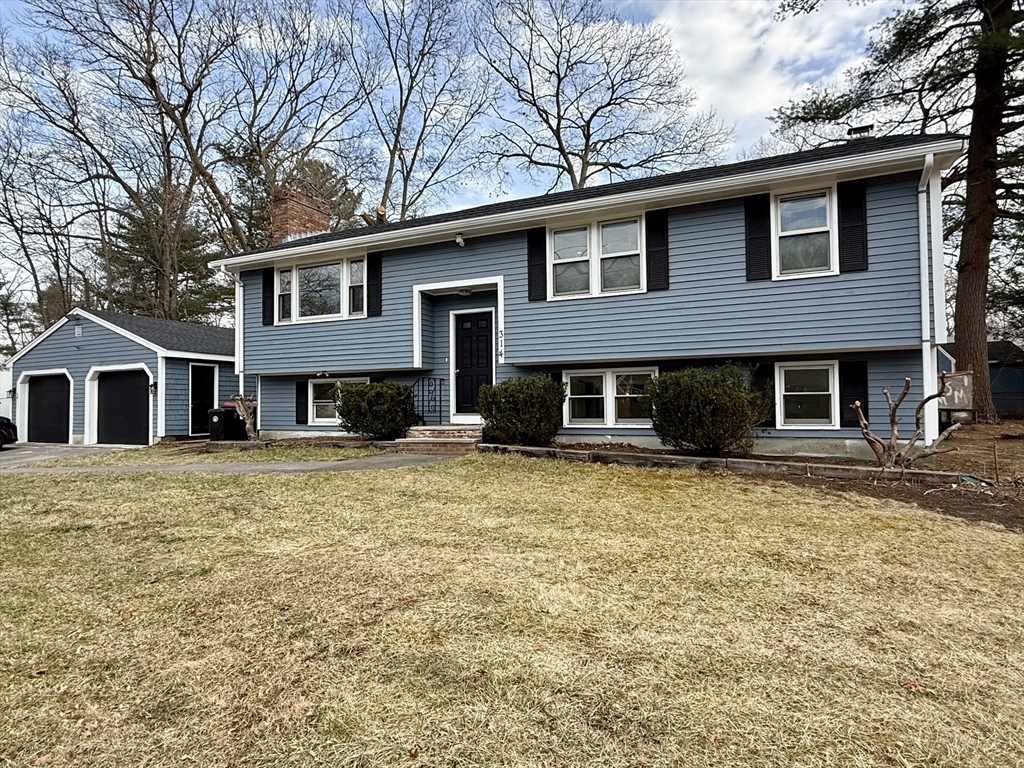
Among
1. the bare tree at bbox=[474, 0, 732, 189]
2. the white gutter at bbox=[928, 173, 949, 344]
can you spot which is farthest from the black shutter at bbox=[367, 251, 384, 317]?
the bare tree at bbox=[474, 0, 732, 189]

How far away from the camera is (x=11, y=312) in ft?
85.2

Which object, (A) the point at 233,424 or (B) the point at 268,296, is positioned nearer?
(B) the point at 268,296

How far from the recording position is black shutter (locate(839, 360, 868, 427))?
8.44 m

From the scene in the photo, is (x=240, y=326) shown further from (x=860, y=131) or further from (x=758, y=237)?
(x=860, y=131)

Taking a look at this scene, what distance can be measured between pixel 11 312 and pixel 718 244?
3225 cm

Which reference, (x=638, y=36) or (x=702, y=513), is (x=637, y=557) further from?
(x=638, y=36)

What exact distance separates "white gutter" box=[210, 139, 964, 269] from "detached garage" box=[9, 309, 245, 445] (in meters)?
3.70

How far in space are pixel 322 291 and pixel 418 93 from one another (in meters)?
14.5

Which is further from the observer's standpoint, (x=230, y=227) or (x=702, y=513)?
(x=230, y=227)

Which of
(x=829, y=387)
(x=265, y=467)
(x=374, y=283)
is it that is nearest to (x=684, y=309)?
(x=829, y=387)

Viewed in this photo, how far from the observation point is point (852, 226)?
805 cm

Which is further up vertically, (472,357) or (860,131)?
(860,131)

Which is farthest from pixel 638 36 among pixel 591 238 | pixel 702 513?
pixel 702 513

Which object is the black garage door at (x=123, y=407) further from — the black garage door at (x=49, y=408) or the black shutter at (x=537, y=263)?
the black shutter at (x=537, y=263)
